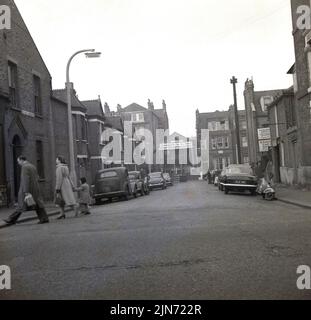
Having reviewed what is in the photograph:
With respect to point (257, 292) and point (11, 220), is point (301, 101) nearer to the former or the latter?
point (11, 220)

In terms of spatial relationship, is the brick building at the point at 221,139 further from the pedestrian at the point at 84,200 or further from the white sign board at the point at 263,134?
the pedestrian at the point at 84,200

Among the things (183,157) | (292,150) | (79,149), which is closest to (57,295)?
(292,150)

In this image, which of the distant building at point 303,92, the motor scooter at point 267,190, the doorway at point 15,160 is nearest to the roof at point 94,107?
the doorway at point 15,160

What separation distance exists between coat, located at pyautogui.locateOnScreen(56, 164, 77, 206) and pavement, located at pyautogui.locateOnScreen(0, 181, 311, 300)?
357 centimetres

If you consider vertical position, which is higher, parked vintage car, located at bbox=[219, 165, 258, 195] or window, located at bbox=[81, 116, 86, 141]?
window, located at bbox=[81, 116, 86, 141]

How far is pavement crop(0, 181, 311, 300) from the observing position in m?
5.56

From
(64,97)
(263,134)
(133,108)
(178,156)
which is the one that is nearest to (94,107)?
(64,97)

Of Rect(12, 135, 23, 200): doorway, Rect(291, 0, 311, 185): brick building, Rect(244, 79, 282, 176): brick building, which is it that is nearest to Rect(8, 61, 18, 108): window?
Rect(12, 135, 23, 200): doorway

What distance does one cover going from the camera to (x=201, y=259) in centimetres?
723

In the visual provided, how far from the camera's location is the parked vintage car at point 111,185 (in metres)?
27.0

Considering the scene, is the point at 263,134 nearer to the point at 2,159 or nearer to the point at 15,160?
the point at 15,160

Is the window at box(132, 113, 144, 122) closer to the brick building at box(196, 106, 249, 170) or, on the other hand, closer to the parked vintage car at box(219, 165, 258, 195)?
the brick building at box(196, 106, 249, 170)

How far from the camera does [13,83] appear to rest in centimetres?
2408

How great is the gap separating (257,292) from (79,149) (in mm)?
33527
